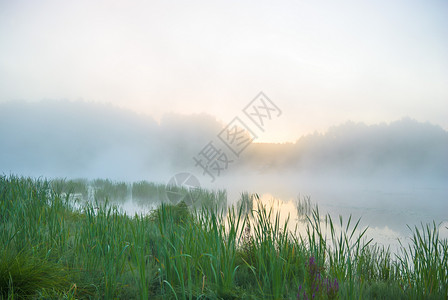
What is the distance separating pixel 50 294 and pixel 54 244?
995mm

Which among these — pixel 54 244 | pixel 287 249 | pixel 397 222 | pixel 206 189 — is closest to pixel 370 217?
pixel 397 222

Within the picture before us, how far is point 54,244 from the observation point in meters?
2.98

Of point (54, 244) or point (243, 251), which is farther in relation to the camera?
point (243, 251)

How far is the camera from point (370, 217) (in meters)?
8.79

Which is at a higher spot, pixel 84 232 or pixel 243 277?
pixel 84 232

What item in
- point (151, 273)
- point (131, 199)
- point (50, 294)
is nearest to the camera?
point (50, 294)

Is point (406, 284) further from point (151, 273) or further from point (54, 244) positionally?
point (54, 244)

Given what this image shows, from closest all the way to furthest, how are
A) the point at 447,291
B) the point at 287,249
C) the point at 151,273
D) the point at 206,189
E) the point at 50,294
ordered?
the point at 50,294
the point at 447,291
the point at 151,273
the point at 287,249
the point at 206,189

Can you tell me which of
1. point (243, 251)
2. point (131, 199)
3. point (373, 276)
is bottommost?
point (373, 276)

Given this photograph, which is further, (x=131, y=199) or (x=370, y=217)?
(x=131, y=199)

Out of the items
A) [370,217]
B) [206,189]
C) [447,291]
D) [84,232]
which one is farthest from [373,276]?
[206,189]

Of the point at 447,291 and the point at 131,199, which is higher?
the point at 131,199

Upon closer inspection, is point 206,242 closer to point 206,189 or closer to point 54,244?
point 54,244

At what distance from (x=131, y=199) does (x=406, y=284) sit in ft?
36.0
